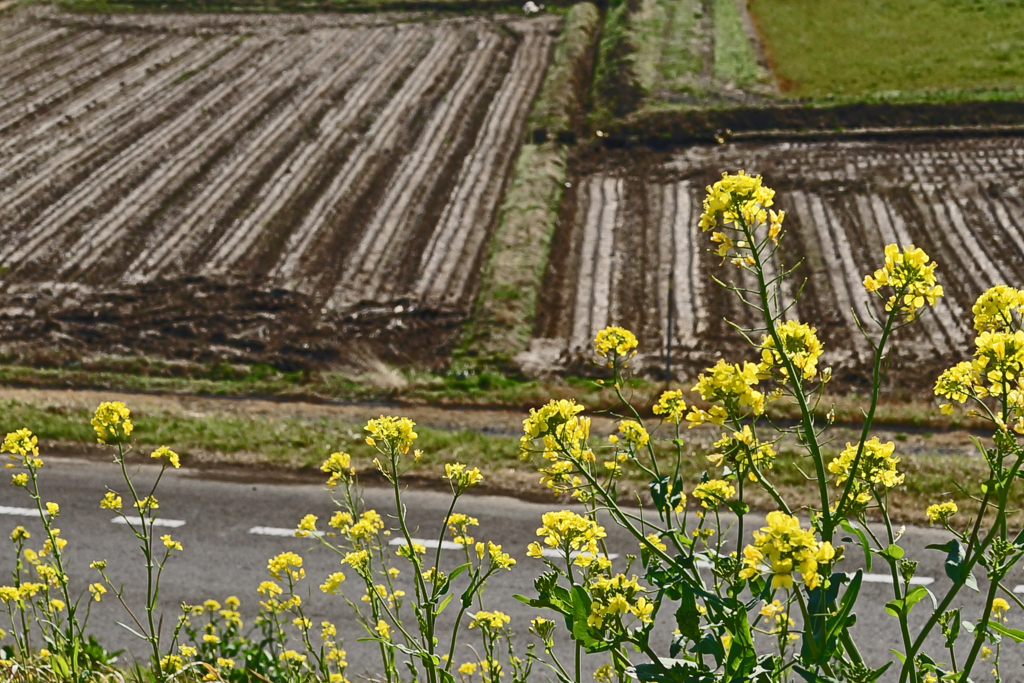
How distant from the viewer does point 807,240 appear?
18406 millimetres

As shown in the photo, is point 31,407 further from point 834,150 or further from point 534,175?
point 834,150

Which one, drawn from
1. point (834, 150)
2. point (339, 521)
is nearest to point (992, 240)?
point (834, 150)

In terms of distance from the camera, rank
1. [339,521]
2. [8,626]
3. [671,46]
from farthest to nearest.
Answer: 1. [671,46]
2. [8,626]
3. [339,521]

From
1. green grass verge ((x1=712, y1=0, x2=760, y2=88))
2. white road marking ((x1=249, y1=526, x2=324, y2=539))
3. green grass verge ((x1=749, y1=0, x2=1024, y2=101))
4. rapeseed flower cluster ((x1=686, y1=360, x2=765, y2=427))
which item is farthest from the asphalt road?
green grass verge ((x1=712, y1=0, x2=760, y2=88))

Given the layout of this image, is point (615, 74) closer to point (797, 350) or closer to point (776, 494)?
point (797, 350)

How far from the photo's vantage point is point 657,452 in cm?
1270

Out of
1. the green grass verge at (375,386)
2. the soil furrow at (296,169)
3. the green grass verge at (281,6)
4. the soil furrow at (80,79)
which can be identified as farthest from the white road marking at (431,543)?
the green grass verge at (281,6)

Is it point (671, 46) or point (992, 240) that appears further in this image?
point (671, 46)

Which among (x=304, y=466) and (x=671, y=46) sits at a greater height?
(x=671, y=46)

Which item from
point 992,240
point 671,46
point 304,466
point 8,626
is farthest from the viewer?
point 671,46

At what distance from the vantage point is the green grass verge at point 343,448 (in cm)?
1120

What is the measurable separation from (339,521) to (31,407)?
11.3 metres

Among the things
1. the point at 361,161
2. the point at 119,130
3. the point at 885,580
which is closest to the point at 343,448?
the point at 885,580

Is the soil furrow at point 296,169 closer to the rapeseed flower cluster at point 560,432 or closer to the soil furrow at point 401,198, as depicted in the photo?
the soil furrow at point 401,198
